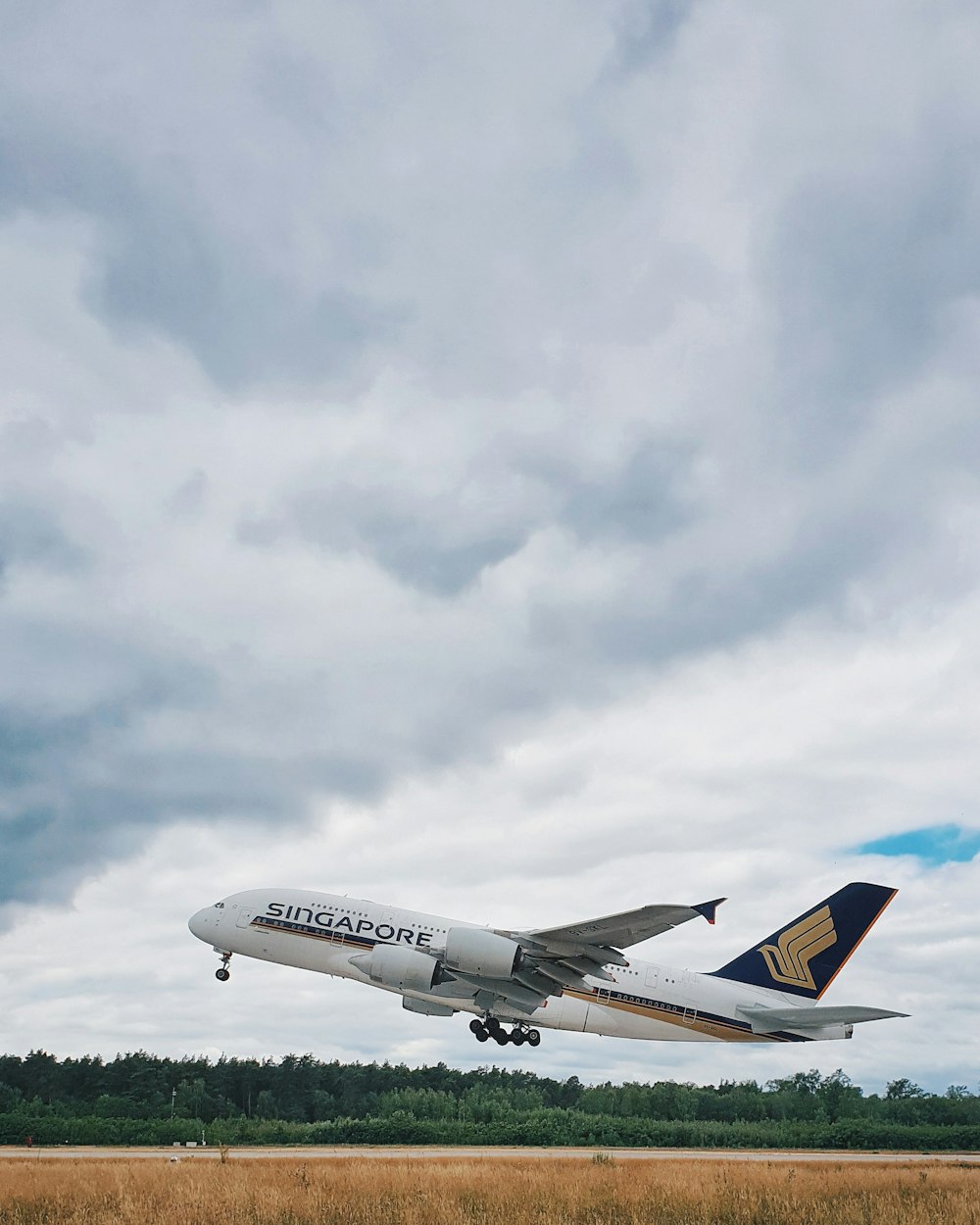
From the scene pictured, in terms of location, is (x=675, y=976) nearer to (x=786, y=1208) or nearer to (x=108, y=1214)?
(x=786, y=1208)

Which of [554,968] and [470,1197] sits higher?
[554,968]

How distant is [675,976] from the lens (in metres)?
50.7

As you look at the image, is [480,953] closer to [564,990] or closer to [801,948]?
[564,990]

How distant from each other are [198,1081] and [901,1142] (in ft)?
213

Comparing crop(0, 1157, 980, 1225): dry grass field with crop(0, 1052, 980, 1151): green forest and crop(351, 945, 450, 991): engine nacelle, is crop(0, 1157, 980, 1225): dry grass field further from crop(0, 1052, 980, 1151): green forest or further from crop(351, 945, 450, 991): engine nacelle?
crop(0, 1052, 980, 1151): green forest

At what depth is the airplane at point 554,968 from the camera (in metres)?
44.3

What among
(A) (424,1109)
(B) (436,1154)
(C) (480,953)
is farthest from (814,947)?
(A) (424,1109)

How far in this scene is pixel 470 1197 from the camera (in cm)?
3138

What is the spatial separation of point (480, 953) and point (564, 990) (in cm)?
813

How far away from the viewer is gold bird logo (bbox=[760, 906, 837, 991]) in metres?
53.2

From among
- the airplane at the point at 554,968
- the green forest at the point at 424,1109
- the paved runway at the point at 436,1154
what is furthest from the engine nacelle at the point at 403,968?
the green forest at the point at 424,1109

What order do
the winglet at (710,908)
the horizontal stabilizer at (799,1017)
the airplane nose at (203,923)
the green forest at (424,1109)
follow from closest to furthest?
the winglet at (710,908) < the horizontal stabilizer at (799,1017) < the airplane nose at (203,923) < the green forest at (424,1109)

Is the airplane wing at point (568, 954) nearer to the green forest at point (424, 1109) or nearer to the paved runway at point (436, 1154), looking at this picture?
the paved runway at point (436, 1154)

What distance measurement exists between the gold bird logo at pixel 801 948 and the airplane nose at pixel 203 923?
89.6ft
